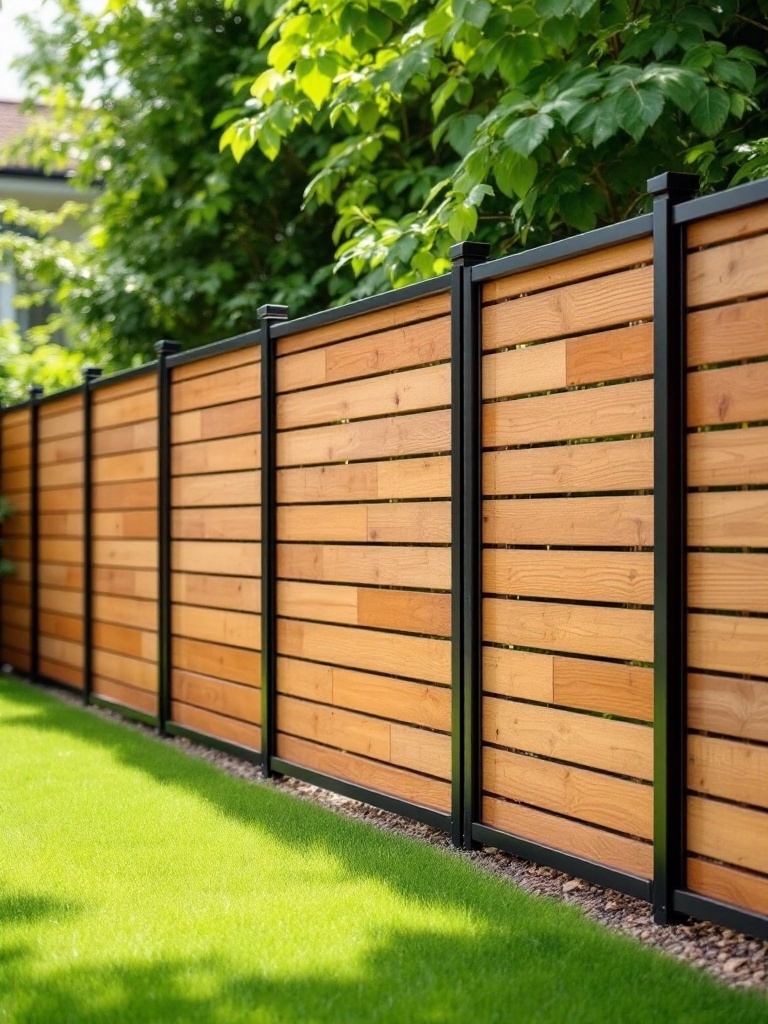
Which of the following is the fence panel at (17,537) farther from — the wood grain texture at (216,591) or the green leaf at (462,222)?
the green leaf at (462,222)

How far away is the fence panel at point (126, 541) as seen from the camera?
7098 millimetres

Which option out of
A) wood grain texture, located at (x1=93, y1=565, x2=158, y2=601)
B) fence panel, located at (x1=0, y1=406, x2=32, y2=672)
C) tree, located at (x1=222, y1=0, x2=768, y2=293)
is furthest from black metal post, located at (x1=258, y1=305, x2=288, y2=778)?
fence panel, located at (x1=0, y1=406, x2=32, y2=672)

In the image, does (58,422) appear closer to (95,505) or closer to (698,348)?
(95,505)

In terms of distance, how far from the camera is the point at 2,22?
492 inches

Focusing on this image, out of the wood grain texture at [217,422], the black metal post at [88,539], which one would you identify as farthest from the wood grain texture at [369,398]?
the black metal post at [88,539]

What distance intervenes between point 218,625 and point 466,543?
2.35 metres

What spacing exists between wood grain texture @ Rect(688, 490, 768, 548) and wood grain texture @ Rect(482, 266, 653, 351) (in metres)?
0.60

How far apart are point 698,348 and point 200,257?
24.2ft

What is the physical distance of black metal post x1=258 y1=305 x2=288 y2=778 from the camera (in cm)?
558

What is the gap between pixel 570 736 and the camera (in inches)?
149

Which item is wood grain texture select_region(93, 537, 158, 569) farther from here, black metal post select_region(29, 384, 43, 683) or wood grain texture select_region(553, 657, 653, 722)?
wood grain texture select_region(553, 657, 653, 722)

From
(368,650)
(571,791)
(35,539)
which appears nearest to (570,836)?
(571,791)

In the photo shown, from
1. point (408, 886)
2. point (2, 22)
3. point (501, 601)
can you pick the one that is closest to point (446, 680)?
point (501, 601)

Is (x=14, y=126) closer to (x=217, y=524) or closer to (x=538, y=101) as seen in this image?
(x=217, y=524)
